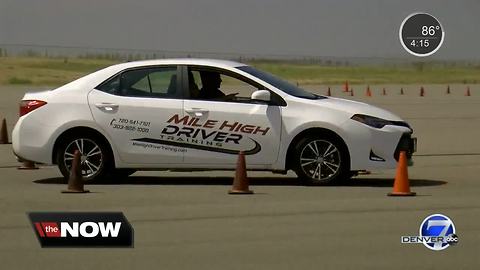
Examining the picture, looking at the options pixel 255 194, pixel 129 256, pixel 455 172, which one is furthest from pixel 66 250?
pixel 455 172

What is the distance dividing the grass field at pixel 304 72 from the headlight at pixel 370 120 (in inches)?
2435

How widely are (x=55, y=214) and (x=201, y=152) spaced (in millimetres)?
3392

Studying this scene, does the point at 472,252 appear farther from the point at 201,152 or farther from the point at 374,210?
the point at 201,152

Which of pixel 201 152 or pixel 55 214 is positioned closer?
pixel 55 214

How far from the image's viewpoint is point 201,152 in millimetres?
14195

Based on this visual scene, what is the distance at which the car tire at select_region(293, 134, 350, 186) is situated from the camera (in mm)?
13953

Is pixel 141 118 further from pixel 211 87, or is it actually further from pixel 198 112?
pixel 211 87

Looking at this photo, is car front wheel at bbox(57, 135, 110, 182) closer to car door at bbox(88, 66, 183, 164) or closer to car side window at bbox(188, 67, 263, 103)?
car door at bbox(88, 66, 183, 164)

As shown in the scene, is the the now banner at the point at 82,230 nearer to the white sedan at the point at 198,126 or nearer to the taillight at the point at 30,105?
the white sedan at the point at 198,126

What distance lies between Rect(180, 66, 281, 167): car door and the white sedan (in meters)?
0.01

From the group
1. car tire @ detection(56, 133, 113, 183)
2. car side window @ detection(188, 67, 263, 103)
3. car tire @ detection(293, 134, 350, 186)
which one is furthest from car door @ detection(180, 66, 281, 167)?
car tire @ detection(56, 133, 113, 183)

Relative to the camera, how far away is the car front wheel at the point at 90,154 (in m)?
14.4

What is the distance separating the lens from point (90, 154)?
47.2 feet

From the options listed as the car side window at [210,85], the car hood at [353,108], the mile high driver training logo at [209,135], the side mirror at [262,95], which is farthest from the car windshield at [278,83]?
the mile high driver training logo at [209,135]
